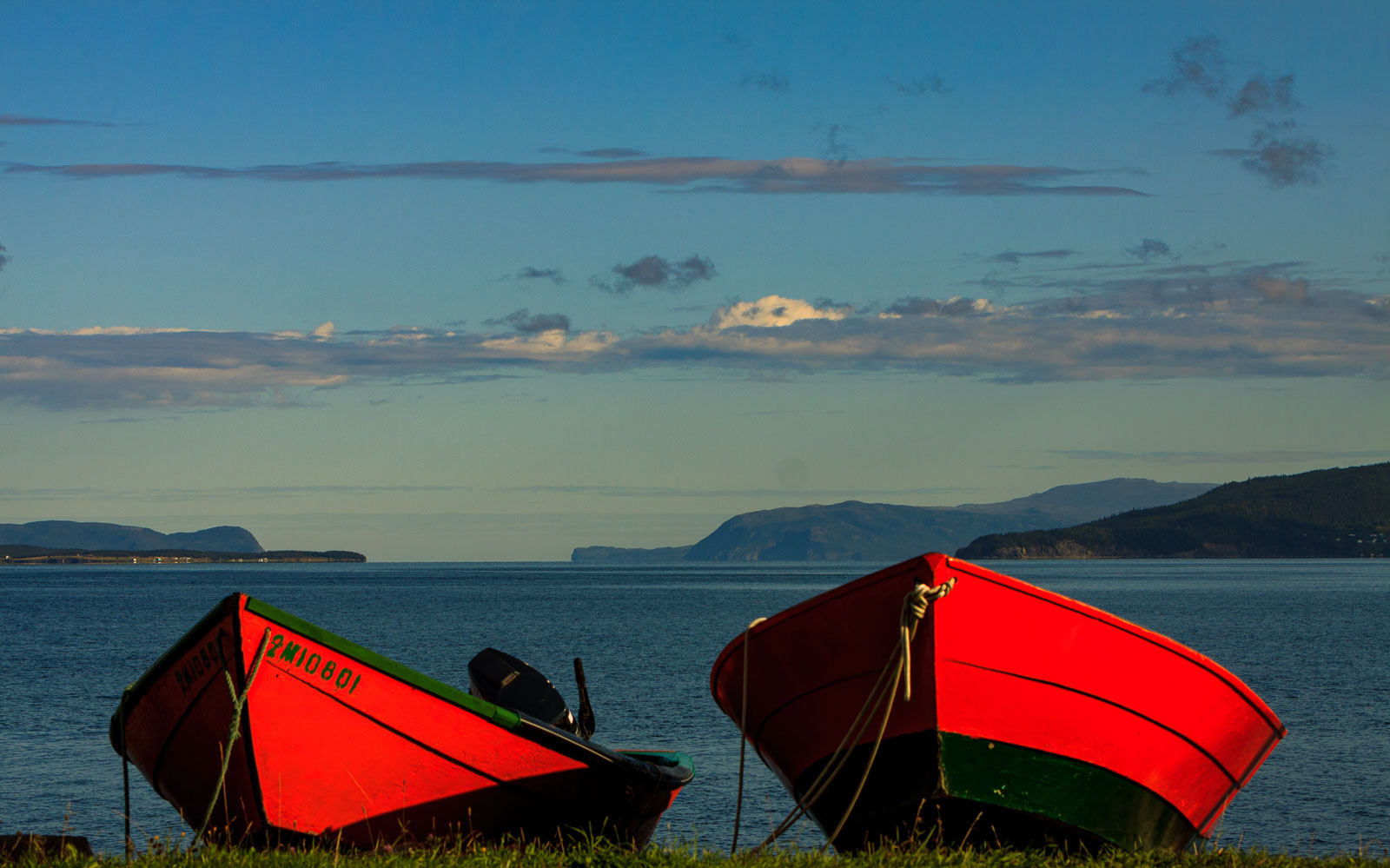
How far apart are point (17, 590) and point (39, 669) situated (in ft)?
375

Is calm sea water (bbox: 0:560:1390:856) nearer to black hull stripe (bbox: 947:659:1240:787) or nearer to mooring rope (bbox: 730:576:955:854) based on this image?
mooring rope (bbox: 730:576:955:854)

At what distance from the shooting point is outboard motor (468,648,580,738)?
13.7 meters

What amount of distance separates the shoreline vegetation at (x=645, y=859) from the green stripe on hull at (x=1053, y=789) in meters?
0.42

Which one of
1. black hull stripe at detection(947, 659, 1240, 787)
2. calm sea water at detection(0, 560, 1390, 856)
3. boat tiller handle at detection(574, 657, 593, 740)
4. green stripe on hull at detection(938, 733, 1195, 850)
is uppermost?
black hull stripe at detection(947, 659, 1240, 787)

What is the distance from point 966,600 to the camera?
30.6ft

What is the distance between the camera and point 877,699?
9773 mm

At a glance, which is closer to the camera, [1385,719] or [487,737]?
[487,737]

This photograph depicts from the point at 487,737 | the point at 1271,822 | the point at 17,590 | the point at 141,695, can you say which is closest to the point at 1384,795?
the point at 1271,822

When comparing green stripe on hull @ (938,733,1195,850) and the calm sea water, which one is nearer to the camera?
green stripe on hull @ (938,733,1195,850)

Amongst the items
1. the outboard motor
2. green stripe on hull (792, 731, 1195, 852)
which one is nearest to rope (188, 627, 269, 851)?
the outboard motor

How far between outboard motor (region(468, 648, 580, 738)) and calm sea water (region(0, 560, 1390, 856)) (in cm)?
259

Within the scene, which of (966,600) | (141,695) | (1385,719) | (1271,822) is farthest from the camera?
(1385,719)

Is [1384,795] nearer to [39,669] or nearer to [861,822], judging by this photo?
[861,822]

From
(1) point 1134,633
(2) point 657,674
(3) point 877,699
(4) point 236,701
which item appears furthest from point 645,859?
(2) point 657,674
